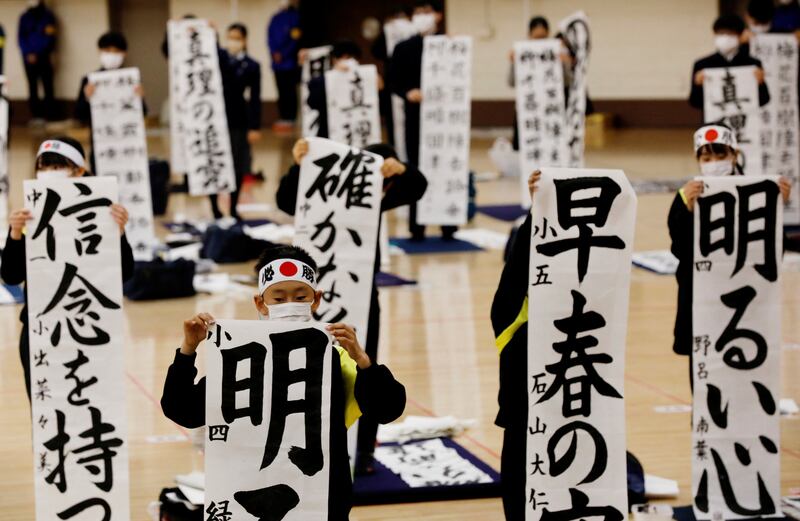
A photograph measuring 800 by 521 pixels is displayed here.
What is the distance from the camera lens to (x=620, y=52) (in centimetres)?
2414

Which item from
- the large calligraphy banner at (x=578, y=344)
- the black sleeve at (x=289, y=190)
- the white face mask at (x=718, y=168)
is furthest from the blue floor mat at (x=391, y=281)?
the large calligraphy banner at (x=578, y=344)

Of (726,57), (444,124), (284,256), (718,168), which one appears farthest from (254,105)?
(284,256)

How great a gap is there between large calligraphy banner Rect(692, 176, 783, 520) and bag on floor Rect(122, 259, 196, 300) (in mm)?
6008

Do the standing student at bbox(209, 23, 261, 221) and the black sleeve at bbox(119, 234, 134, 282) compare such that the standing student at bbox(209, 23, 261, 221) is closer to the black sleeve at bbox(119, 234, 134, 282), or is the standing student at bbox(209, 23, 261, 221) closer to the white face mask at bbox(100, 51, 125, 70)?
the white face mask at bbox(100, 51, 125, 70)

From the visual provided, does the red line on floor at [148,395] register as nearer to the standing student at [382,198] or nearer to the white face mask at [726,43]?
the standing student at [382,198]

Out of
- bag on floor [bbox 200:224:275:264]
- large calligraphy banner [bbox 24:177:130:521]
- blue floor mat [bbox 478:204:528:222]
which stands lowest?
blue floor mat [bbox 478:204:528:222]

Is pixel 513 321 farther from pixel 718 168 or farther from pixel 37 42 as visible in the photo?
pixel 37 42

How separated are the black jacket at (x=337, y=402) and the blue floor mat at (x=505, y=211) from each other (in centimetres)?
1099

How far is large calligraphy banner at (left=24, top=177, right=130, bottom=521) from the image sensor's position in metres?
6.09

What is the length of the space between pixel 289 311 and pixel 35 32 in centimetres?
2219

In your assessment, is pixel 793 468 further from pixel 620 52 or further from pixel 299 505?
pixel 620 52

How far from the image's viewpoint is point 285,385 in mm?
4434

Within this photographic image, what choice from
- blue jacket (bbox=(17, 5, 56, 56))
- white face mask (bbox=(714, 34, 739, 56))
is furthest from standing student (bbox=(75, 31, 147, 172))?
blue jacket (bbox=(17, 5, 56, 56))

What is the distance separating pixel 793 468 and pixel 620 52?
17.7 metres
